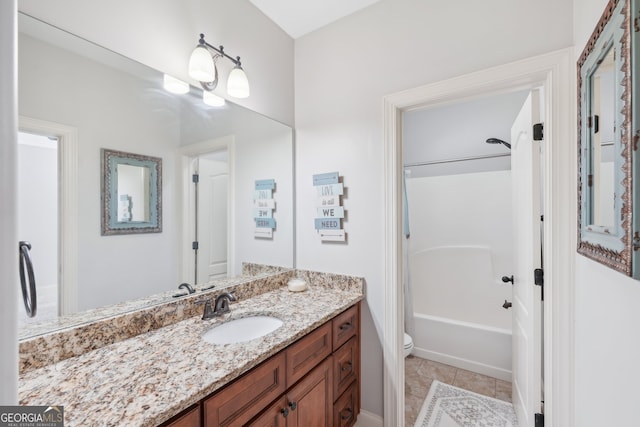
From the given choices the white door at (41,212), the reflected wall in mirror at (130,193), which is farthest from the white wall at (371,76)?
the white door at (41,212)

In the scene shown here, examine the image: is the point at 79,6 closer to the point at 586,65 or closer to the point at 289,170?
the point at 289,170

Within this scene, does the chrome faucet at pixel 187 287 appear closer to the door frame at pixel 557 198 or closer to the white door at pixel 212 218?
the white door at pixel 212 218

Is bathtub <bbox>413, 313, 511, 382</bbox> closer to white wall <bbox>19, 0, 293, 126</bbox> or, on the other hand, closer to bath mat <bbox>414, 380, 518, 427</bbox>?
bath mat <bbox>414, 380, 518, 427</bbox>

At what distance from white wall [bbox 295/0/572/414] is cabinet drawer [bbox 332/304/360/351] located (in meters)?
0.11

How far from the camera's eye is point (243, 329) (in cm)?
140

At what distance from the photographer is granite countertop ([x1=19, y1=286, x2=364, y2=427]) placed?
70 cm

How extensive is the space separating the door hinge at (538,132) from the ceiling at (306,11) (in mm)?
1176

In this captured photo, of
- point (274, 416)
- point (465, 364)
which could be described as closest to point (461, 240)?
point (465, 364)

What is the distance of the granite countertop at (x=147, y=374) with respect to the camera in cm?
70

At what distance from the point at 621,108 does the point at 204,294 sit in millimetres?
1664

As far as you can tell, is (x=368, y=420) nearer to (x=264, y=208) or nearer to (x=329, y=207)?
(x=329, y=207)

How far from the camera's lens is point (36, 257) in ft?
3.12

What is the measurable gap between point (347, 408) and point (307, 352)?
631 mm

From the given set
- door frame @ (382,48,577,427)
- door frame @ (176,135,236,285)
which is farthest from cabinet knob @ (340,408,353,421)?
door frame @ (176,135,236,285)
